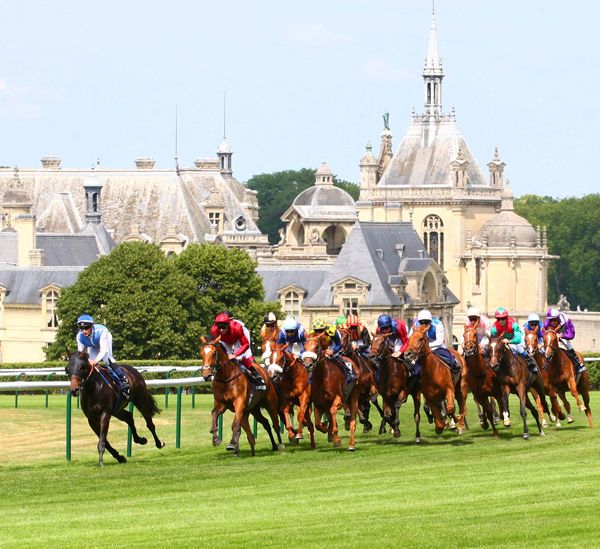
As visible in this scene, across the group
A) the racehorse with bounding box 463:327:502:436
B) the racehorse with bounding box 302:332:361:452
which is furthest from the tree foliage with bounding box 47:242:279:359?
the racehorse with bounding box 302:332:361:452

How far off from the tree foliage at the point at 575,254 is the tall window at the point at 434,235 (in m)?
30.6

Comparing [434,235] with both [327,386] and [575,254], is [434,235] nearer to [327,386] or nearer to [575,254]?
[575,254]

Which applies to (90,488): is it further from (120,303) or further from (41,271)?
(41,271)

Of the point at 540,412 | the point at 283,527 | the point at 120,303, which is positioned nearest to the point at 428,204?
the point at 120,303

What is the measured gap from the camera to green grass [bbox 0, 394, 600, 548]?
22750 mm

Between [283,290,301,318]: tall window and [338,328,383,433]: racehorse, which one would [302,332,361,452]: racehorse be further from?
[283,290,301,318]: tall window

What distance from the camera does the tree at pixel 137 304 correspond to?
8931cm

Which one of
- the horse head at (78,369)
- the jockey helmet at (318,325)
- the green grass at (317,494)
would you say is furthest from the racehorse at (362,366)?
the horse head at (78,369)

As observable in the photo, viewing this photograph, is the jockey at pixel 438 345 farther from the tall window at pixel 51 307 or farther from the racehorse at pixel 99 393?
the tall window at pixel 51 307

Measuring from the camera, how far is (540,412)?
1463 inches

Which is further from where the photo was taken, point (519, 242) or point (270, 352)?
point (519, 242)

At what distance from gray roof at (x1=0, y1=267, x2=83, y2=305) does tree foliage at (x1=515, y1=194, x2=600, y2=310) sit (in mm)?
80177

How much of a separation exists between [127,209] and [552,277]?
52603 millimetres

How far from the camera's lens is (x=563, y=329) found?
39281 millimetres
